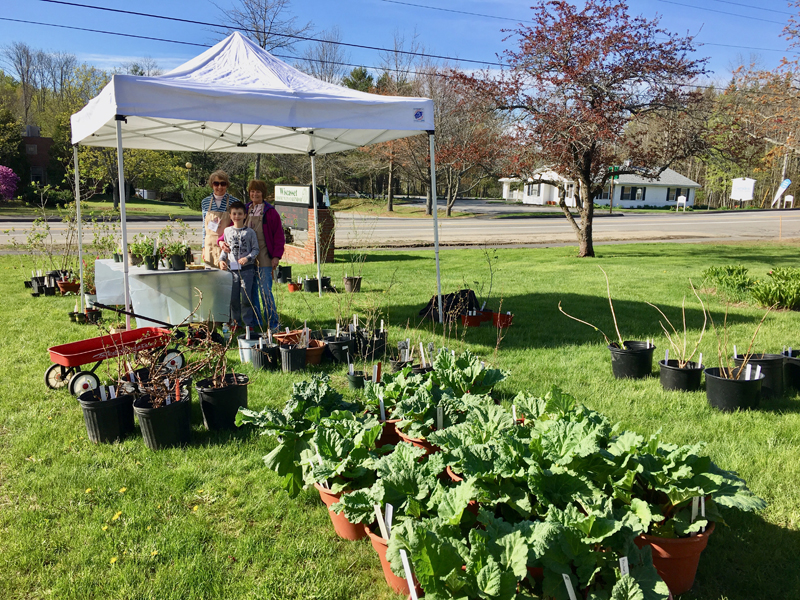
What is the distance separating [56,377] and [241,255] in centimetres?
230

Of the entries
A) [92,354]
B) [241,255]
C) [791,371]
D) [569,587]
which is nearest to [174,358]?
[92,354]

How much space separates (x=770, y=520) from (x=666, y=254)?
14.6 meters

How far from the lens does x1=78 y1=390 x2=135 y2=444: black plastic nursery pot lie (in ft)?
12.6

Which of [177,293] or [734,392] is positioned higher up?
[177,293]

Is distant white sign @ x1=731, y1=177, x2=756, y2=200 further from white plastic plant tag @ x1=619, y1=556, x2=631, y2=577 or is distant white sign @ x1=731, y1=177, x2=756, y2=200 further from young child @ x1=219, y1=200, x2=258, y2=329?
white plastic plant tag @ x1=619, y1=556, x2=631, y2=577

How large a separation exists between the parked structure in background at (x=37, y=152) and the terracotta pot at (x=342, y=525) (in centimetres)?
4415

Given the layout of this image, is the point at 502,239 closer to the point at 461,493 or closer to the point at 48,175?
the point at 461,493

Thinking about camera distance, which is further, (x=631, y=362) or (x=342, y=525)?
(x=631, y=362)

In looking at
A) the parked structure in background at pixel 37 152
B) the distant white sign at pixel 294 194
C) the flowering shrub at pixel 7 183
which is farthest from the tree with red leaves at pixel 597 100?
the parked structure in background at pixel 37 152

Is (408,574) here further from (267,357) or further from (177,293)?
(177,293)

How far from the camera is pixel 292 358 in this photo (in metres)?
→ 5.33

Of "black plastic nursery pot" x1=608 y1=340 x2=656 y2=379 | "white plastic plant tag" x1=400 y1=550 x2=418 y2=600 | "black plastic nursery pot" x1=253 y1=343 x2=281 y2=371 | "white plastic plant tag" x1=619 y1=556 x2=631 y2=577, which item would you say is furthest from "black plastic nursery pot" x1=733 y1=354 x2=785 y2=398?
"black plastic nursery pot" x1=253 y1=343 x2=281 y2=371

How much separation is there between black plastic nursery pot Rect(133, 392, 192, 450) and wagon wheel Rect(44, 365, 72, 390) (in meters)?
1.64

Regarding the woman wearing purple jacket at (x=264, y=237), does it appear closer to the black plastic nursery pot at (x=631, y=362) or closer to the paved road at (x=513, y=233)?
the black plastic nursery pot at (x=631, y=362)
